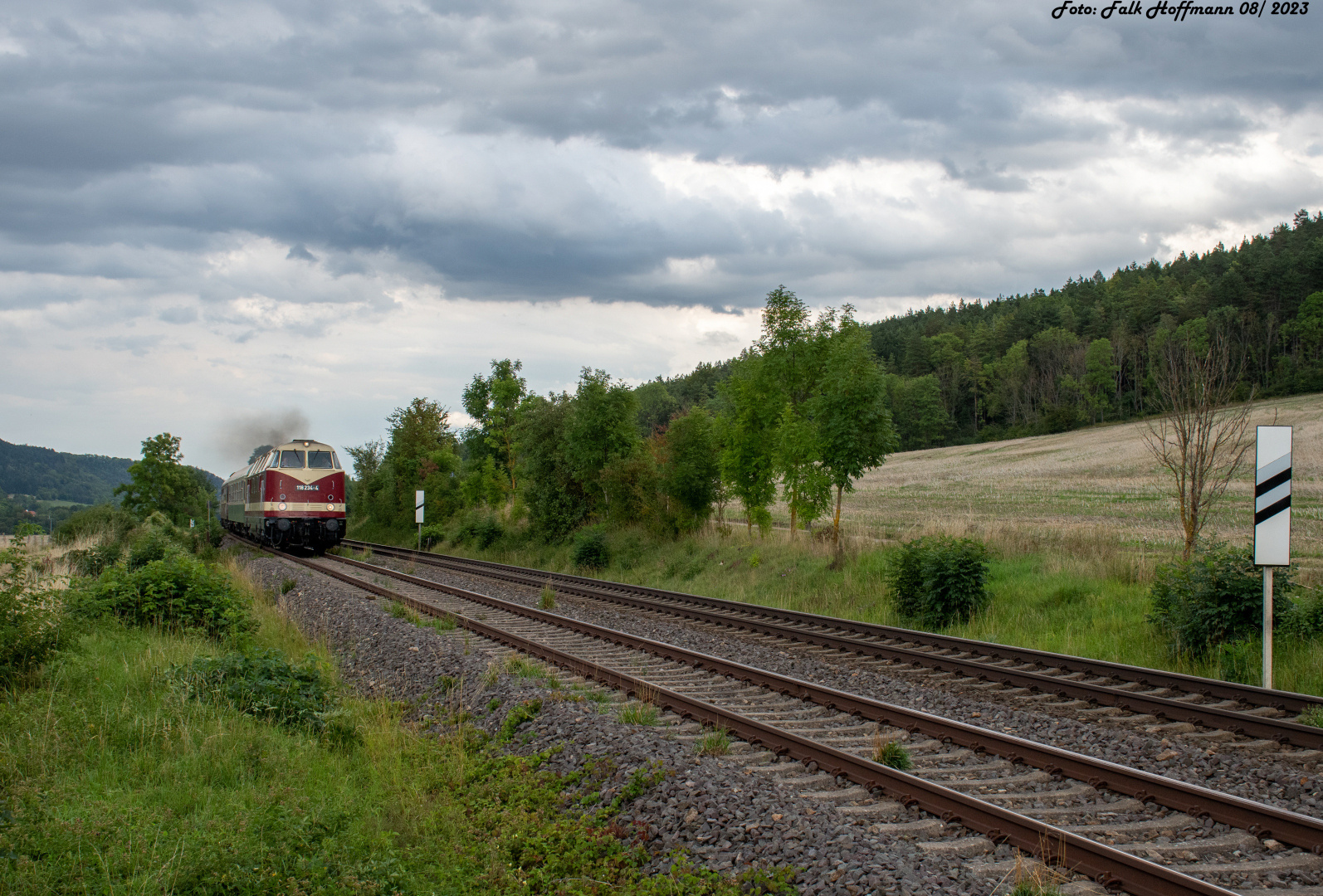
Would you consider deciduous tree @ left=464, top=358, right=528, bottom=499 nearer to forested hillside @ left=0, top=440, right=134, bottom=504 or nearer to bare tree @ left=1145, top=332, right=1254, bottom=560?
bare tree @ left=1145, top=332, right=1254, bottom=560

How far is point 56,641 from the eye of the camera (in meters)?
8.48

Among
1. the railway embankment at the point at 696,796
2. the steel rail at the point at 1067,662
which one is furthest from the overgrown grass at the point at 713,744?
the steel rail at the point at 1067,662

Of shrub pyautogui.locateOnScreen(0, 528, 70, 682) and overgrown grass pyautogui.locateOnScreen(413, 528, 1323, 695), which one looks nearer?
shrub pyautogui.locateOnScreen(0, 528, 70, 682)

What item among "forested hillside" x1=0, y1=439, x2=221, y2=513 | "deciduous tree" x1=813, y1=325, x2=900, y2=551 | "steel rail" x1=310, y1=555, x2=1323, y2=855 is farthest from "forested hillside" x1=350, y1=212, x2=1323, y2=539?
"forested hillside" x1=0, y1=439, x2=221, y2=513

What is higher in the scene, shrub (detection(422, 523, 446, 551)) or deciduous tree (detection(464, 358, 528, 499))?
deciduous tree (detection(464, 358, 528, 499))

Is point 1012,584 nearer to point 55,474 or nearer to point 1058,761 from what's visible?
point 1058,761

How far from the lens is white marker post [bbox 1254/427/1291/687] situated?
9.02 m

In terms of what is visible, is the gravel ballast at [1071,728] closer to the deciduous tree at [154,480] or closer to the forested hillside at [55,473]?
the deciduous tree at [154,480]

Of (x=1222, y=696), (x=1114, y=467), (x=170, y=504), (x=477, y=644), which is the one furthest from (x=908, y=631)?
(x=1114, y=467)

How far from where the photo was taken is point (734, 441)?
2342cm

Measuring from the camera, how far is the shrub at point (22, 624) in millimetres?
7926

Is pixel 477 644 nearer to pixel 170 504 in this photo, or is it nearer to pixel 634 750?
pixel 634 750

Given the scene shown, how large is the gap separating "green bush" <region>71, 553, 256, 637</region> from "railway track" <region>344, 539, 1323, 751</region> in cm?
743

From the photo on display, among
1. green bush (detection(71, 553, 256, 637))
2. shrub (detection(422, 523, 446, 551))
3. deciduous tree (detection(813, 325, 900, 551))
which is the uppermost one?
deciduous tree (detection(813, 325, 900, 551))
